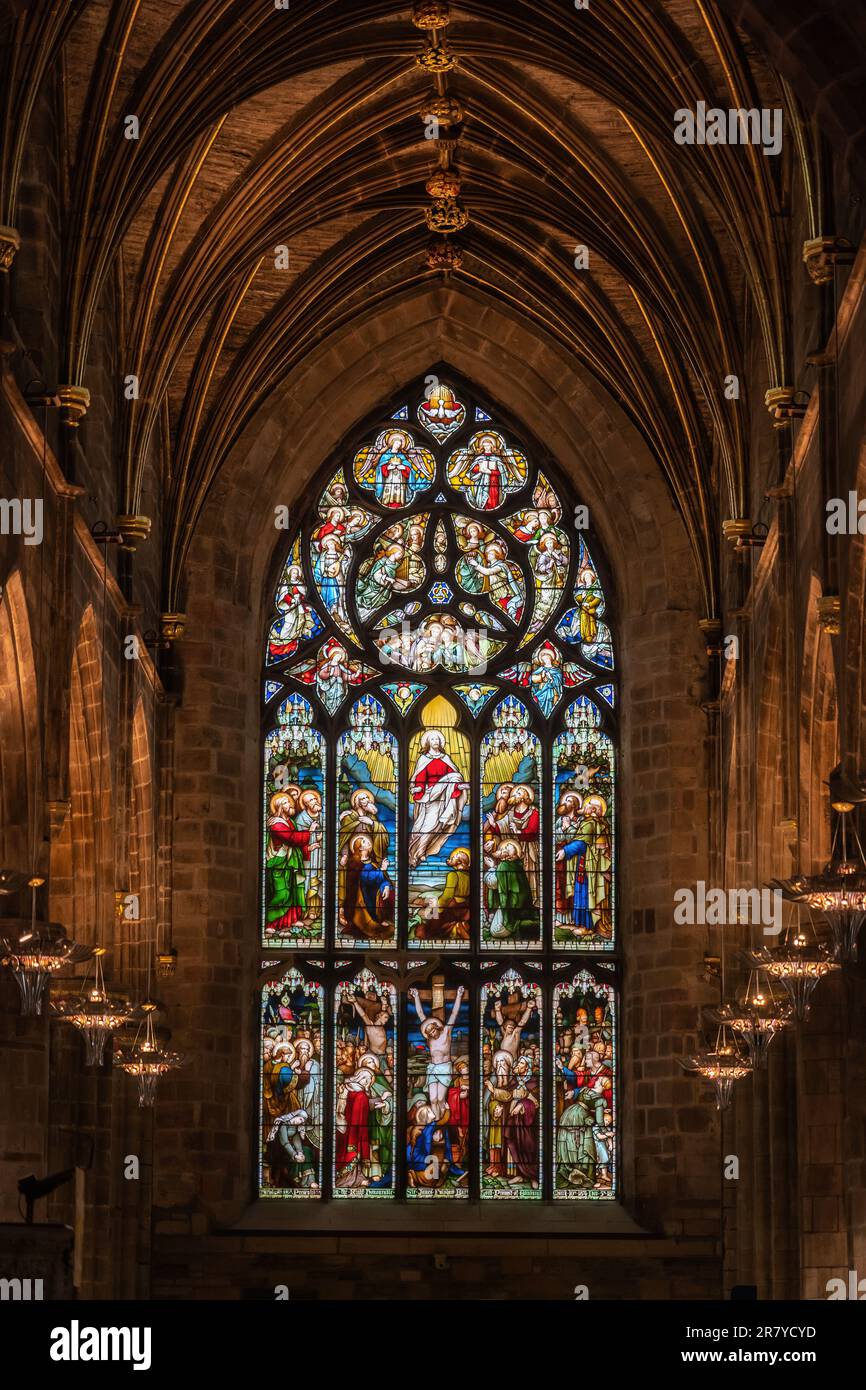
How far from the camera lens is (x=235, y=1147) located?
92.3 feet

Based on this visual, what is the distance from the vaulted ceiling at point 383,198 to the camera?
22.7 meters

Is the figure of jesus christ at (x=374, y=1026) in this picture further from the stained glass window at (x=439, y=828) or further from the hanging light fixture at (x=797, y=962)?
the hanging light fixture at (x=797, y=962)

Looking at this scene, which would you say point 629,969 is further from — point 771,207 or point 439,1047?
point 771,207

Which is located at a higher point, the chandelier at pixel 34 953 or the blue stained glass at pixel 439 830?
the blue stained glass at pixel 439 830

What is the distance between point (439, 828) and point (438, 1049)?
249cm

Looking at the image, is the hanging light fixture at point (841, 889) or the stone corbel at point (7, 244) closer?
the hanging light fixture at point (841, 889)

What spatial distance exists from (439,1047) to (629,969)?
2.26 meters

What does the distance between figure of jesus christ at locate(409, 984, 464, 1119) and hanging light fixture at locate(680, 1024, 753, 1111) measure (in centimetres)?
521

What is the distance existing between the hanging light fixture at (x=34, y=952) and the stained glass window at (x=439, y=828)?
417 inches

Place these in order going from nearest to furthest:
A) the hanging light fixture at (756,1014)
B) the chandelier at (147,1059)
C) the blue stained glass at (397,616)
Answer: the hanging light fixture at (756,1014), the chandelier at (147,1059), the blue stained glass at (397,616)

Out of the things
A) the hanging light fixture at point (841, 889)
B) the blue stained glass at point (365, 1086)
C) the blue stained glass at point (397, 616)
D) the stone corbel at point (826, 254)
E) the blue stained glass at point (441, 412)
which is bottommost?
the blue stained glass at point (365, 1086)

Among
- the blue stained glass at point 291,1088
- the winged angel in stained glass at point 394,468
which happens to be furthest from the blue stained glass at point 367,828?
the winged angel in stained glass at point 394,468

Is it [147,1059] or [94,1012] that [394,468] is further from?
[94,1012]

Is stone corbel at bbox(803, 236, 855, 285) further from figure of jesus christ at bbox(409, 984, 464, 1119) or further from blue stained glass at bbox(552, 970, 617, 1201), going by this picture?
figure of jesus christ at bbox(409, 984, 464, 1119)
